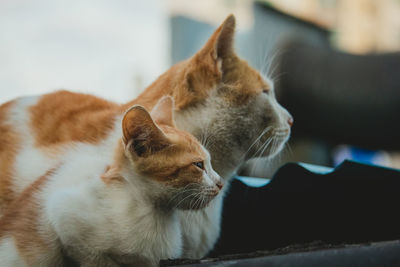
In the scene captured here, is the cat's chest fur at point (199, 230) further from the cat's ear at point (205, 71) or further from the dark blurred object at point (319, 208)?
the cat's ear at point (205, 71)

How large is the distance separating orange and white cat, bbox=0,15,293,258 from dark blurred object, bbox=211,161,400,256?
81mm

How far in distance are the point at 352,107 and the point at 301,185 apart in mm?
1464

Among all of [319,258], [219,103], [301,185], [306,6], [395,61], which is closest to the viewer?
[319,258]

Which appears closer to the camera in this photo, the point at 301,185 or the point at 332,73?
the point at 301,185

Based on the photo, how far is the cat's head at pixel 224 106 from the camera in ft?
3.36

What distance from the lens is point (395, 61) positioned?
2264mm

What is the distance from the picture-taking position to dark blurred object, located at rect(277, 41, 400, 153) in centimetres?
224

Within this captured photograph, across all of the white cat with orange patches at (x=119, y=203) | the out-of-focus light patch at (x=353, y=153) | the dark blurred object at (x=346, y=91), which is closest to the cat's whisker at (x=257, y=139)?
the white cat with orange patches at (x=119, y=203)

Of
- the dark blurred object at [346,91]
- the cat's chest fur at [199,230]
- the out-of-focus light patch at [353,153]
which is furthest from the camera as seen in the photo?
the out-of-focus light patch at [353,153]

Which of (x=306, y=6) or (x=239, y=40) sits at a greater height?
(x=239, y=40)

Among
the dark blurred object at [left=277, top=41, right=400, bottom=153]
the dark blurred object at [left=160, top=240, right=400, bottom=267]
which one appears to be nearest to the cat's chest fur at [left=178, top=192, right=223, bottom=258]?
the dark blurred object at [left=160, top=240, right=400, bottom=267]

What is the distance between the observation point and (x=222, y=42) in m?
1.05

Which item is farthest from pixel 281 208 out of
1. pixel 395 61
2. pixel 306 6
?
pixel 306 6

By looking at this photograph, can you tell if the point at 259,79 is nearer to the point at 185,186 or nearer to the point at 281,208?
the point at 281,208
